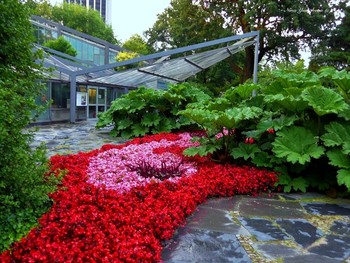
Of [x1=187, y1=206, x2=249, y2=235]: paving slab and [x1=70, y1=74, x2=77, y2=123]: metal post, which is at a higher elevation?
[x1=70, y1=74, x2=77, y2=123]: metal post

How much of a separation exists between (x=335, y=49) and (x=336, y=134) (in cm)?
1970

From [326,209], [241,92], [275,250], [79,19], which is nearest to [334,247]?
[275,250]

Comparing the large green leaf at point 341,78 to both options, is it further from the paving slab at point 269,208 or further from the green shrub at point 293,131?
the paving slab at point 269,208

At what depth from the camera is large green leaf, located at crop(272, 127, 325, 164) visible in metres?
4.22

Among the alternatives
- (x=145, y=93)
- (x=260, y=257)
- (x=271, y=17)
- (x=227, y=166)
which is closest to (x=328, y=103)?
(x=227, y=166)

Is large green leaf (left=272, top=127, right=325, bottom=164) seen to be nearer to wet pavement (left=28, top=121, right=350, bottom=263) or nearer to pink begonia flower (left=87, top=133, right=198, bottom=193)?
Answer: wet pavement (left=28, top=121, right=350, bottom=263)

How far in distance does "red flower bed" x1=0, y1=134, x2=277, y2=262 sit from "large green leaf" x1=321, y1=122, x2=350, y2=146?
1020mm

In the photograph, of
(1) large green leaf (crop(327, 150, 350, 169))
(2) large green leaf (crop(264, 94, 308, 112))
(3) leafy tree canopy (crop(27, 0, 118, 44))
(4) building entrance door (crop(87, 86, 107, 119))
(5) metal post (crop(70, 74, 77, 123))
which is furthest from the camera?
(3) leafy tree canopy (crop(27, 0, 118, 44))

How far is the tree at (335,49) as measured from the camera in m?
19.8

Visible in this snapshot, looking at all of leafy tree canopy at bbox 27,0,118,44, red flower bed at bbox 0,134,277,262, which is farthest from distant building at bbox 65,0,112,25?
red flower bed at bbox 0,134,277,262

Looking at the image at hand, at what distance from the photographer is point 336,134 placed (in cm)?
425

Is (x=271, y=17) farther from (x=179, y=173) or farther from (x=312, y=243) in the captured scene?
(x=312, y=243)

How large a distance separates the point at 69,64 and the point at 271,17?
12.2 metres

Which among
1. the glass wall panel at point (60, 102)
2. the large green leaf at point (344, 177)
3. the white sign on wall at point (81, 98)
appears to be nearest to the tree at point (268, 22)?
the white sign on wall at point (81, 98)
